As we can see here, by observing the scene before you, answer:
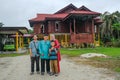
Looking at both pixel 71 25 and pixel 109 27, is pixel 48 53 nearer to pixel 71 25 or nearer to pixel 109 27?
pixel 71 25

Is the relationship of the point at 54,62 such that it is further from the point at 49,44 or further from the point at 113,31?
the point at 113,31

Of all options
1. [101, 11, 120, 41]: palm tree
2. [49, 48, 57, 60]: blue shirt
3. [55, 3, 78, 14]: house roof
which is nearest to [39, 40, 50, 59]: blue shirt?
[49, 48, 57, 60]: blue shirt

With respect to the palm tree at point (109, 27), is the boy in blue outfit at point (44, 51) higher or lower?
lower

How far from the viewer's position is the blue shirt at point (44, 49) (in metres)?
12.9

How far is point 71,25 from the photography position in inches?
1699

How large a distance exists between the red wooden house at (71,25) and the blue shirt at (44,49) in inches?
1004

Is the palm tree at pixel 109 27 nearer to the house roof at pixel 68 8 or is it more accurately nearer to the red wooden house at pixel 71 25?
the red wooden house at pixel 71 25

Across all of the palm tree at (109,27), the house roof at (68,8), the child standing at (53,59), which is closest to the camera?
the child standing at (53,59)

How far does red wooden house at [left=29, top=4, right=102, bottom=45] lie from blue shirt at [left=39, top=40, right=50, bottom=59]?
83.7 ft

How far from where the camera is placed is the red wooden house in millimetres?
38875

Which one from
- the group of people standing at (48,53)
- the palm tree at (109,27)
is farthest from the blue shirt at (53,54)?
the palm tree at (109,27)

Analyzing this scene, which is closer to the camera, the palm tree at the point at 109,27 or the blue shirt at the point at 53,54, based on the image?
the blue shirt at the point at 53,54

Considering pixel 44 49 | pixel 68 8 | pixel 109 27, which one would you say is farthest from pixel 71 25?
pixel 44 49

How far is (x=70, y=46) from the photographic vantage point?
1572 inches
